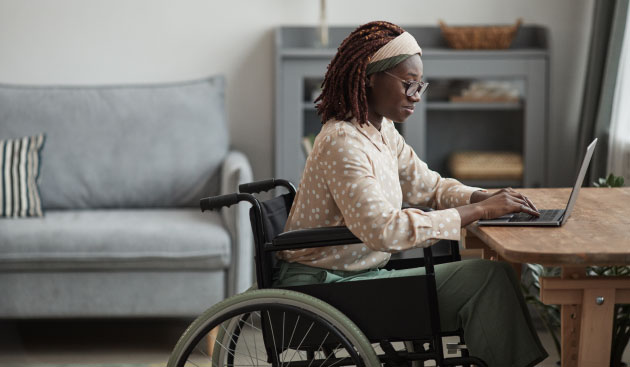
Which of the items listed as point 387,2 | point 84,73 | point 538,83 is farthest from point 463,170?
point 84,73

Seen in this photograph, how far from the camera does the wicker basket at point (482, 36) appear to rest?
330cm

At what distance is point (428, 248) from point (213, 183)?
1.90 m

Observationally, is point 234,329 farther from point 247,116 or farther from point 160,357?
point 247,116

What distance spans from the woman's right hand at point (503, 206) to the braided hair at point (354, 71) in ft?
0.94

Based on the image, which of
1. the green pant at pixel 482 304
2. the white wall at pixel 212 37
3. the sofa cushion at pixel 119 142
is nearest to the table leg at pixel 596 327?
the green pant at pixel 482 304

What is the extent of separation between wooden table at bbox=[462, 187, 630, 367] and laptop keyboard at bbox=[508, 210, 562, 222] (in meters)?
0.04

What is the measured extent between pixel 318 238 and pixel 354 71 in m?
0.35

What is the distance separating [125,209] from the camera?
10.5ft

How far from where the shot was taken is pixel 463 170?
3.33 m

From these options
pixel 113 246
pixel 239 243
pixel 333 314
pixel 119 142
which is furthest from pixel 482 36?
pixel 333 314

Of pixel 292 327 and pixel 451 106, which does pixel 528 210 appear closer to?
pixel 292 327

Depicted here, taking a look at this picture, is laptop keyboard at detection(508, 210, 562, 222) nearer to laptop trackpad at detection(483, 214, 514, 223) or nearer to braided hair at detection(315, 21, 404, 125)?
laptop trackpad at detection(483, 214, 514, 223)

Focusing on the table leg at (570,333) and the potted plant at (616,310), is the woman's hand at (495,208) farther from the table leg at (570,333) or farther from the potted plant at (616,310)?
the potted plant at (616,310)

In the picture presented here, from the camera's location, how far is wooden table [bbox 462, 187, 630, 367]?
1.27 m
